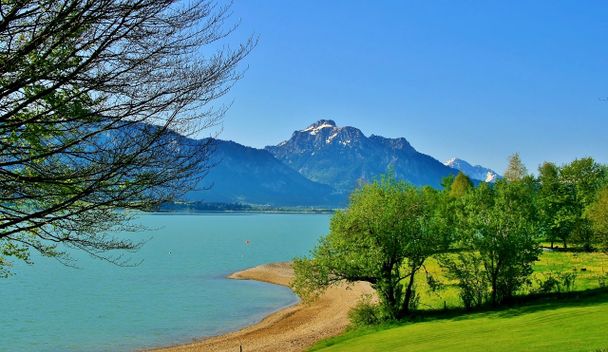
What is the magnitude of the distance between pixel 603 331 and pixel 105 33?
18.3 m

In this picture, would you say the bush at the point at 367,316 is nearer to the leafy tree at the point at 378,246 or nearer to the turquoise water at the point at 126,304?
the leafy tree at the point at 378,246

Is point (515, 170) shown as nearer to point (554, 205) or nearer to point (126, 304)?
point (554, 205)

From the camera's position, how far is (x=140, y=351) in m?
38.4

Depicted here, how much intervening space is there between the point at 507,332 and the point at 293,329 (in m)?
25.5

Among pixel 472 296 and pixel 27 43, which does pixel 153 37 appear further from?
pixel 472 296

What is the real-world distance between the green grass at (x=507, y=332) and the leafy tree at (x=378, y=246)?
10.0 ft

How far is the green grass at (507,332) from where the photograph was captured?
18.3m

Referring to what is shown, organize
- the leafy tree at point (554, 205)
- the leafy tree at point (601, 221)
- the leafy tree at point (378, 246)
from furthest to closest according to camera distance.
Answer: the leafy tree at point (554, 205), the leafy tree at point (601, 221), the leafy tree at point (378, 246)

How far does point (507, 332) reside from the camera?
22.2m

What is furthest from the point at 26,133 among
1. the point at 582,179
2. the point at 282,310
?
the point at 582,179

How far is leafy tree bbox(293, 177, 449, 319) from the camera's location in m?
32.1

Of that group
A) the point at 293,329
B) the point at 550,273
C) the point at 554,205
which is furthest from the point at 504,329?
the point at 554,205

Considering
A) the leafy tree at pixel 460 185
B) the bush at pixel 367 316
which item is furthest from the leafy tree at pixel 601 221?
the leafy tree at pixel 460 185

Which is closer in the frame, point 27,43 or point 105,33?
point 27,43
